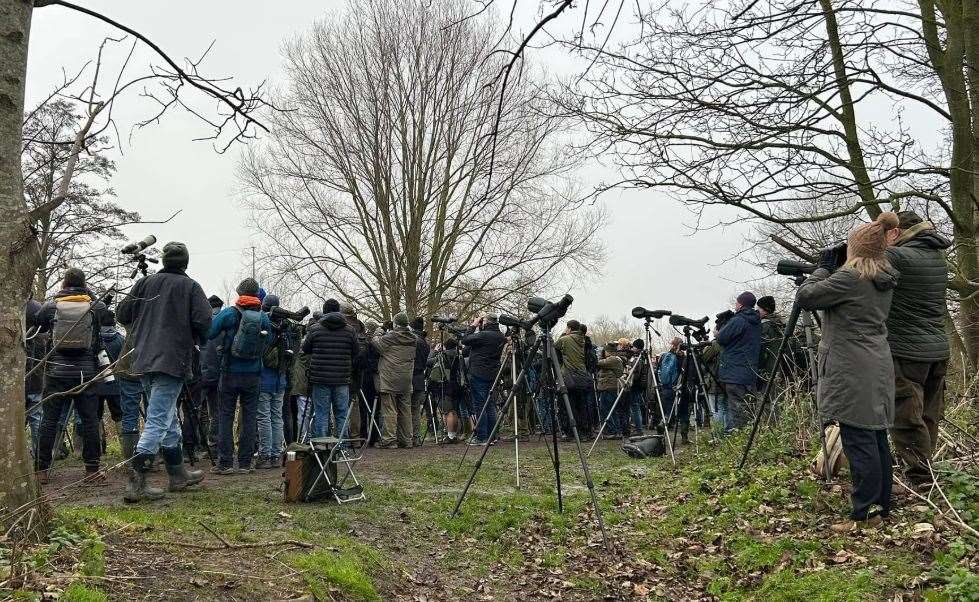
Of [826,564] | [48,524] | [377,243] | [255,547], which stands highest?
[377,243]

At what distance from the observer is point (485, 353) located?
485 inches

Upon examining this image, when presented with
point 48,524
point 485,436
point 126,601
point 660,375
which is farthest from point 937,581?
point 660,375

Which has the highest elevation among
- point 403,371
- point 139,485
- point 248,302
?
point 248,302

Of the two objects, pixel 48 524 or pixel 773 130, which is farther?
pixel 773 130

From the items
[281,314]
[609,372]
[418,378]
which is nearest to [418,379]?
[418,378]

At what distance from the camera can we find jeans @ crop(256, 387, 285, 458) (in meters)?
8.70

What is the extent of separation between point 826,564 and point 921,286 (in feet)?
7.53

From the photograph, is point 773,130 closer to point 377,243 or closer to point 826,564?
point 826,564

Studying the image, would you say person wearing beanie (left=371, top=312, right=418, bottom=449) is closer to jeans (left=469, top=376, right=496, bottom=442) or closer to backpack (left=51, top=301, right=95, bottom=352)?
jeans (left=469, top=376, right=496, bottom=442)

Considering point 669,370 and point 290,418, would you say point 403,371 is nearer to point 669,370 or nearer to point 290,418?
point 290,418

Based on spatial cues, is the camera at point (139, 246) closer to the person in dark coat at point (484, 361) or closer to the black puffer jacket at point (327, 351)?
the black puffer jacket at point (327, 351)

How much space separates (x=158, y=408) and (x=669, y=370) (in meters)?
10.2

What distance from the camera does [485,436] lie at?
488 inches

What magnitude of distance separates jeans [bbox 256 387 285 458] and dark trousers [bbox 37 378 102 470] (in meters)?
1.72
